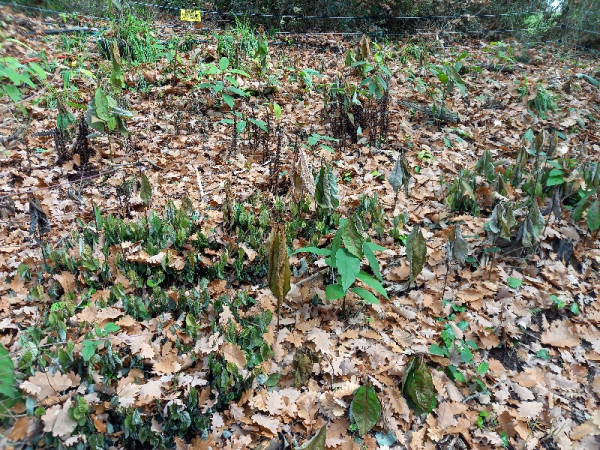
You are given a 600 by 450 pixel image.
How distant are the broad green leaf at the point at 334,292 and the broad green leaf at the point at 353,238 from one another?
0.84 ft

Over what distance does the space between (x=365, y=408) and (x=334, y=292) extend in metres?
0.72

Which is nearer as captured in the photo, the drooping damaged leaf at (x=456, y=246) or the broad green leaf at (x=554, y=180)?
the drooping damaged leaf at (x=456, y=246)

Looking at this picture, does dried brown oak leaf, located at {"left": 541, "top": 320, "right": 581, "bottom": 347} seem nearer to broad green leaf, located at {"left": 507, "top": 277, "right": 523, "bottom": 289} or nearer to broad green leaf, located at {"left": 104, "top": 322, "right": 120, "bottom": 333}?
broad green leaf, located at {"left": 507, "top": 277, "right": 523, "bottom": 289}

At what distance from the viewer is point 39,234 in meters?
3.22

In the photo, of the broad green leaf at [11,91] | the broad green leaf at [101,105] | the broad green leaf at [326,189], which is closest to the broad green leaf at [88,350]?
the broad green leaf at [11,91]

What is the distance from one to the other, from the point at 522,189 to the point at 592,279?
3.53ft

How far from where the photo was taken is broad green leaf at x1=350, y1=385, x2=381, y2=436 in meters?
2.10

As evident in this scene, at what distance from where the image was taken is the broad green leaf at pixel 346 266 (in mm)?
2449

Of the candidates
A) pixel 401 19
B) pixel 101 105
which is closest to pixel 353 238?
pixel 101 105

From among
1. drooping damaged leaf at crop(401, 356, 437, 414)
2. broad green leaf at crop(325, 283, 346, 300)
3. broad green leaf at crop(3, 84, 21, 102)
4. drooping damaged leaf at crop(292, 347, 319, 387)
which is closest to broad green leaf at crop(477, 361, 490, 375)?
drooping damaged leaf at crop(401, 356, 437, 414)

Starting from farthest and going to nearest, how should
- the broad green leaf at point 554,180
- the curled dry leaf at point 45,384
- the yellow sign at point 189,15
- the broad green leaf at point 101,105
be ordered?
the yellow sign at point 189,15, the broad green leaf at point 101,105, the broad green leaf at point 554,180, the curled dry leaf at point 45,384

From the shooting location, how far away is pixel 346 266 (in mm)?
2502

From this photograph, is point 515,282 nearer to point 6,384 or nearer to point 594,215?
point 594,215

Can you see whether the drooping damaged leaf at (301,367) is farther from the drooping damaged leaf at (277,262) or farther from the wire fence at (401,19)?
the wire fence at (401,19)
